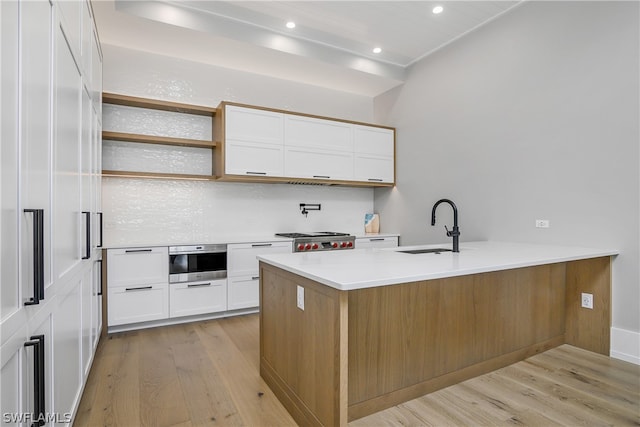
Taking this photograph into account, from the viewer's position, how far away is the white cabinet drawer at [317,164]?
4242 mm

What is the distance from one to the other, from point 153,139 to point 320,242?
2.21 metres

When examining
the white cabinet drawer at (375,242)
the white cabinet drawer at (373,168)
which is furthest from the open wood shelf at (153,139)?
the white cabinet drawer at (375,242)

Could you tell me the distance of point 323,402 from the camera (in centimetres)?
168

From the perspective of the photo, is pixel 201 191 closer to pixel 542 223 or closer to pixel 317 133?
pixel 317 133

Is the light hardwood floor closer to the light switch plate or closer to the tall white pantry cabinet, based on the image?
the tall white pantry cabinet

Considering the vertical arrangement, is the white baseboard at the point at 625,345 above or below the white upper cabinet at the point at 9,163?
below

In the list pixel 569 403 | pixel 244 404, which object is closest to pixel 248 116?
pixel 244 404

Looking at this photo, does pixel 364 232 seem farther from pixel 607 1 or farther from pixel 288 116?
pixel 607 1

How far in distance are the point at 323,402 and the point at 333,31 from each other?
148 inches

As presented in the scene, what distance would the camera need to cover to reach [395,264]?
1939 millimetres

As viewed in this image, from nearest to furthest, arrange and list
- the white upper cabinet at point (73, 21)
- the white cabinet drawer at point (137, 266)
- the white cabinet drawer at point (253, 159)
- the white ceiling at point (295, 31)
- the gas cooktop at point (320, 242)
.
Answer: the white upper cabinet at point (73, 21) < the white cabinet drawer at point (137, 266) < the white ceiling at point (295, 31) < the white cabinet drawer at point (253, 159) < the gas cooktop at point (320, 242)

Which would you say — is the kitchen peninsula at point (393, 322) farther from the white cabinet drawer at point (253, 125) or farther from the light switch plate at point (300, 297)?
the white cabinet drawer at point (253, 125)

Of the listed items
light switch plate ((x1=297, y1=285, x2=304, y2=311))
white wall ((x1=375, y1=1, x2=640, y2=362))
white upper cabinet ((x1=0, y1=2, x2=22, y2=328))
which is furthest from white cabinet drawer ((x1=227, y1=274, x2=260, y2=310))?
white upper cabinet ((x1=0, y1=2, x2=22, y2=328))

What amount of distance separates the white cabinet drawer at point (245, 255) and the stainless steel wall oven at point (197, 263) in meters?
0.07
